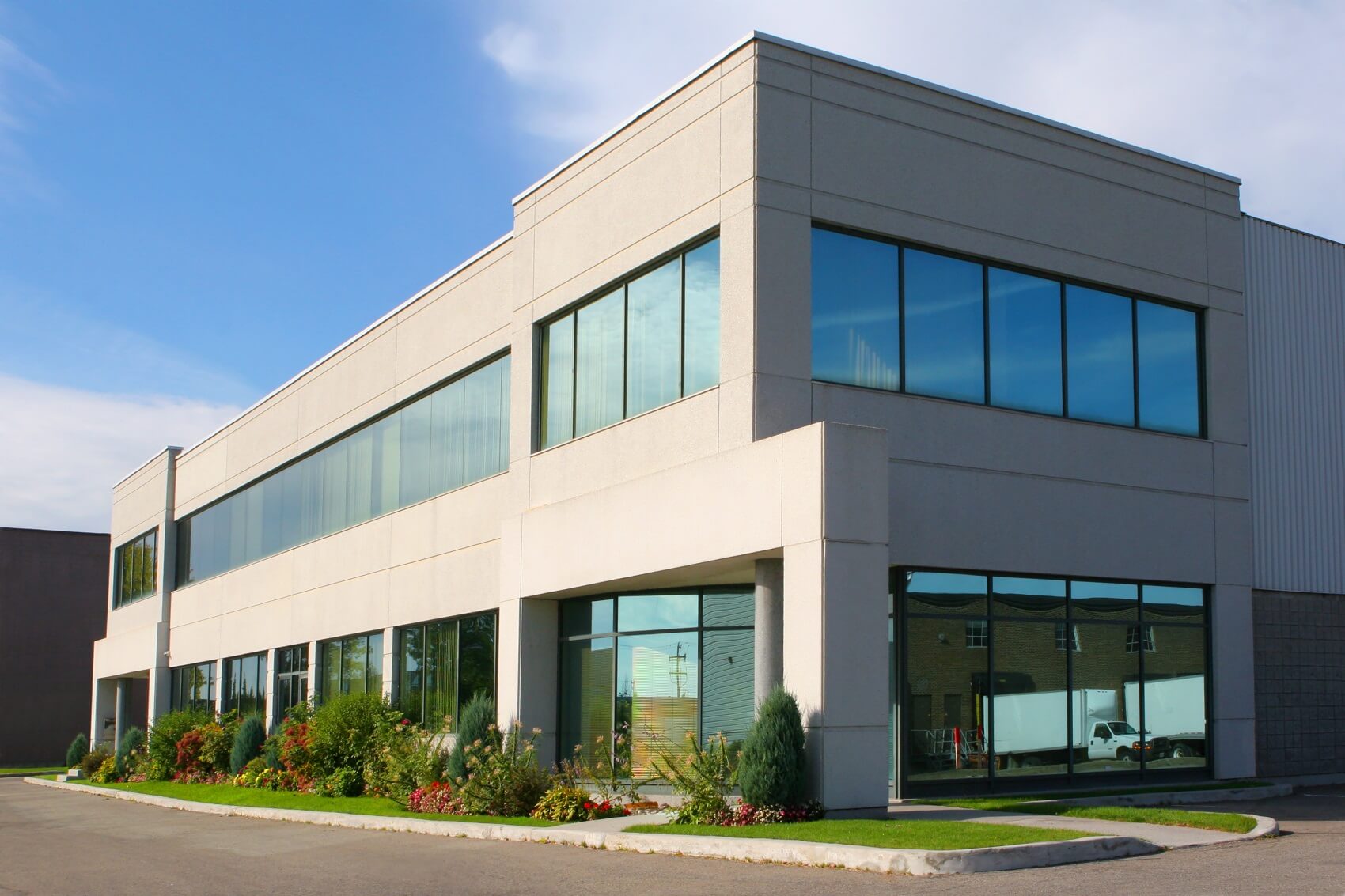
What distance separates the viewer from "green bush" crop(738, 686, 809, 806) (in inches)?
658

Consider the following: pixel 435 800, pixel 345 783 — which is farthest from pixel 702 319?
pixel 345 783

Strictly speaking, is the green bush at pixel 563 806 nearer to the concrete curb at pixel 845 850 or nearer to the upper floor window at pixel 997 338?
the concrete curb at pixel 845 850

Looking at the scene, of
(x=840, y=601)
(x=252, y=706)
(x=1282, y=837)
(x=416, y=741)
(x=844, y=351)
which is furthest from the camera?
(x=252, y=706)

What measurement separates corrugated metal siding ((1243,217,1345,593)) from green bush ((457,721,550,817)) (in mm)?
12888

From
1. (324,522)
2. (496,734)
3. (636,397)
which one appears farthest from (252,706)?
(636,397)

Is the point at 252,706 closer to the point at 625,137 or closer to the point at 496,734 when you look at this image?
the point at 496,734

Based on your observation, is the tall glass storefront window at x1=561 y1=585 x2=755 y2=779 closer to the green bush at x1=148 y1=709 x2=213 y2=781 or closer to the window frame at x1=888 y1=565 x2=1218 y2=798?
the window frame at x1=888 y1=565 x2=1218 y2=798

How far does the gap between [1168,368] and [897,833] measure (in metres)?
12.2

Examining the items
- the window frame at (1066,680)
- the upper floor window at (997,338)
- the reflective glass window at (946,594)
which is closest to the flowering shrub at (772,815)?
the window frame at (1066,680)

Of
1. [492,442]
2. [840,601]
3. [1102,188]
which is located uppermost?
[1102,188]

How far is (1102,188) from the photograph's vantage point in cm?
2334

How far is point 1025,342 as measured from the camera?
22.3m

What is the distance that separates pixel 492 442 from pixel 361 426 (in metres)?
7.67

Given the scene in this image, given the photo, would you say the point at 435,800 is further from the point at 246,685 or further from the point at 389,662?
the point at 246,685
